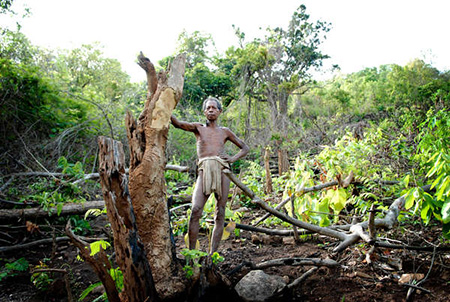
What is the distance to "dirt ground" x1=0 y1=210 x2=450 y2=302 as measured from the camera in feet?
7.08

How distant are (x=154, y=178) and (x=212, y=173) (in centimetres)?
91

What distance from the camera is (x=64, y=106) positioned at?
6.16m

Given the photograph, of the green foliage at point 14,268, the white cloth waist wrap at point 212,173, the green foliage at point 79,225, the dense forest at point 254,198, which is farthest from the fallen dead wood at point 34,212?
the white cloth waist wrap at point 212,173

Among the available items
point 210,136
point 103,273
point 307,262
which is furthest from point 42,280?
point 307,262

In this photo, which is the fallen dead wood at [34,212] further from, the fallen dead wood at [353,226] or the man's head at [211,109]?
the fallen dead wood at [353,226]

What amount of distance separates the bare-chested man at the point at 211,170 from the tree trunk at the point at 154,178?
513mm

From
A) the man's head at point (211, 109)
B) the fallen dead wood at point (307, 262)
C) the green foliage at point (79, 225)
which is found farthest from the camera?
the green foliage at point (79, 225)

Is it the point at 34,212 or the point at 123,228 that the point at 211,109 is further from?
the point at 34,212

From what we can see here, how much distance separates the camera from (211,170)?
302cm

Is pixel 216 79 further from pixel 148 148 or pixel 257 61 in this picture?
pixel 148 148

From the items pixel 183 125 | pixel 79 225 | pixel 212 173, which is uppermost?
pixel 183 125

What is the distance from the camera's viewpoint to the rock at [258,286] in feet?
7.09

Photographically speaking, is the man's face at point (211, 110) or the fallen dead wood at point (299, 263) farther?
the man's face at point (211, 110)

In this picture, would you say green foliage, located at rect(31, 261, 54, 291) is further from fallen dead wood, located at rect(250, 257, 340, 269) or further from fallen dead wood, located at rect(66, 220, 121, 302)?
fallen dead wood, located at rect(250, 257, 340, 269)
